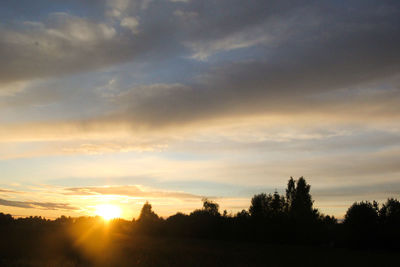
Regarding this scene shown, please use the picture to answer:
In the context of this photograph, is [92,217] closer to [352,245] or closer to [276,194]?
[276,194]

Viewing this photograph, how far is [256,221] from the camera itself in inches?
3327

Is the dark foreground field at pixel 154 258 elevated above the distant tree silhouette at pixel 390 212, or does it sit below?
below

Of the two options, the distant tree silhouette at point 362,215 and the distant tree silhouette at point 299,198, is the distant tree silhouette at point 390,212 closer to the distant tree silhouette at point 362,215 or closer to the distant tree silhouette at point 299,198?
the distant tree silhouette at point 362,215

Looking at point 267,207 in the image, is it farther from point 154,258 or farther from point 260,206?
point 154,258

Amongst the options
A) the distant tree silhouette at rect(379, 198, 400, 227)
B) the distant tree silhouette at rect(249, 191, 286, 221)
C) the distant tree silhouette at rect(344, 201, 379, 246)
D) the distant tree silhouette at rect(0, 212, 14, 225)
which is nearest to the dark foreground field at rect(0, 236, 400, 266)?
the distant tree silhouette at rect(344, 201, 379, 246)

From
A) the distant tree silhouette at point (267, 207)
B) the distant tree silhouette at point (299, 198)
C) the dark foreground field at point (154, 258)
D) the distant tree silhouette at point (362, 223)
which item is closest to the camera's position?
the dark foreground field at point (154, 258)

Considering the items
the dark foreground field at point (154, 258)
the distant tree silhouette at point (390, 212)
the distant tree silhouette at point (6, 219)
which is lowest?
the dark foreground field at point (154, 258)

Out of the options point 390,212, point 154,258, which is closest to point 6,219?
point 154,258

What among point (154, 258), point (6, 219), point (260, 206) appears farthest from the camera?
point (260, 206)

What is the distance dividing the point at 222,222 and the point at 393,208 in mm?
35702

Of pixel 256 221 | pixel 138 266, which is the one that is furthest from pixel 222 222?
pixel 138 266

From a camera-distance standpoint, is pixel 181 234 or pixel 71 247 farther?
pixel 181 234

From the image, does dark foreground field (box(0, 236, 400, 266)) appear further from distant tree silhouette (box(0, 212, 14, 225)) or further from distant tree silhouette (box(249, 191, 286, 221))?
distant tree silhouette (box(0, 212, 14, 225))

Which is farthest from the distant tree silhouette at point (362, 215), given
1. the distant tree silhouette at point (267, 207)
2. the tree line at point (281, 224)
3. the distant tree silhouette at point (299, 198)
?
the distant tree silhouette at point (299, 198)
